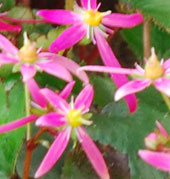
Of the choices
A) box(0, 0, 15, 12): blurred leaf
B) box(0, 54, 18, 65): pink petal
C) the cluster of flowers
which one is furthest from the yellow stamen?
box(0, 0, 15, 12): blurred leaf

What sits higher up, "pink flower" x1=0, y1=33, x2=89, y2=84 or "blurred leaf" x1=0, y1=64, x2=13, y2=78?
"pink flower" x1=0, y1=33, x2=89, y2=84

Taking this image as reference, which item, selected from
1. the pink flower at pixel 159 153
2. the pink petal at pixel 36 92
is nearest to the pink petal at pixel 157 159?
the pink flower at pixel 159 153

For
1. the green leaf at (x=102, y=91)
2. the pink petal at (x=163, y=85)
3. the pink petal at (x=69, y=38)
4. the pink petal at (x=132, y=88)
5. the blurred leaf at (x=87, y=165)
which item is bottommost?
the blurred leaf at (x=87, y=165)

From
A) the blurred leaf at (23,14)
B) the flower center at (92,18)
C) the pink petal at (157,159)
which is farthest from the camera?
Result: the blurred leaf at (23,14)

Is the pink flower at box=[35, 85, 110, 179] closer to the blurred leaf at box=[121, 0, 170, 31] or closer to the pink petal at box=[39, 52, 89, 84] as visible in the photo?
the pink petal at box=[39, 52, 89, 84]

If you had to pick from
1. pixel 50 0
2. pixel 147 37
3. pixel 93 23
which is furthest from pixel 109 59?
pixel 50 0

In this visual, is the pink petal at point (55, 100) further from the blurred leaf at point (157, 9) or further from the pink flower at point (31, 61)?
the blurred leaf at point (157, 9)

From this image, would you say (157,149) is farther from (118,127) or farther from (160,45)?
(160,45)
